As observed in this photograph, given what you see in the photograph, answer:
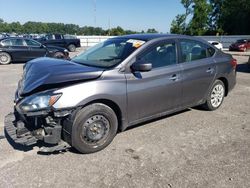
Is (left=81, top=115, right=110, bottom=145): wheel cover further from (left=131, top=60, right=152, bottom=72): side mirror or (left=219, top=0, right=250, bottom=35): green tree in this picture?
(left=219, top=0, right=250, bottom=35): green tree

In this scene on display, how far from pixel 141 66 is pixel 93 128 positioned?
3.74ft

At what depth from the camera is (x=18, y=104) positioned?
3740 millimetres

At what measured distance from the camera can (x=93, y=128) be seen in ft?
12.6

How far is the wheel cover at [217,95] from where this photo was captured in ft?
18.7

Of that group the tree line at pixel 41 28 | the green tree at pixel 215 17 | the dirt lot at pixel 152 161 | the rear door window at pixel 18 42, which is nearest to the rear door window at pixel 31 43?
the rear door window at pixel 18 42

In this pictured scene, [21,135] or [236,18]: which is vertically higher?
[236,18]

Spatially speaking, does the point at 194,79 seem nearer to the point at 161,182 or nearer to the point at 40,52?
the point at 161,182

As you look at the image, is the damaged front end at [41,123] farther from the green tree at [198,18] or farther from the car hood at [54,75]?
the green tree at [198,18]

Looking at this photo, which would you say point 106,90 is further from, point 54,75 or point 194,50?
point 194,50

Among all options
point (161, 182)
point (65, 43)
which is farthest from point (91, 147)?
point (65, 43)

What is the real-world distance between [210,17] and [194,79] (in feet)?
198

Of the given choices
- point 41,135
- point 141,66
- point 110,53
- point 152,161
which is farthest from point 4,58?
point 152,161

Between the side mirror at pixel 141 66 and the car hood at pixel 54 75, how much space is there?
503 mm

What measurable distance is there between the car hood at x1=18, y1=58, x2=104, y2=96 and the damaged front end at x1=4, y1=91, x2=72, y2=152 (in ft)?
0.49
